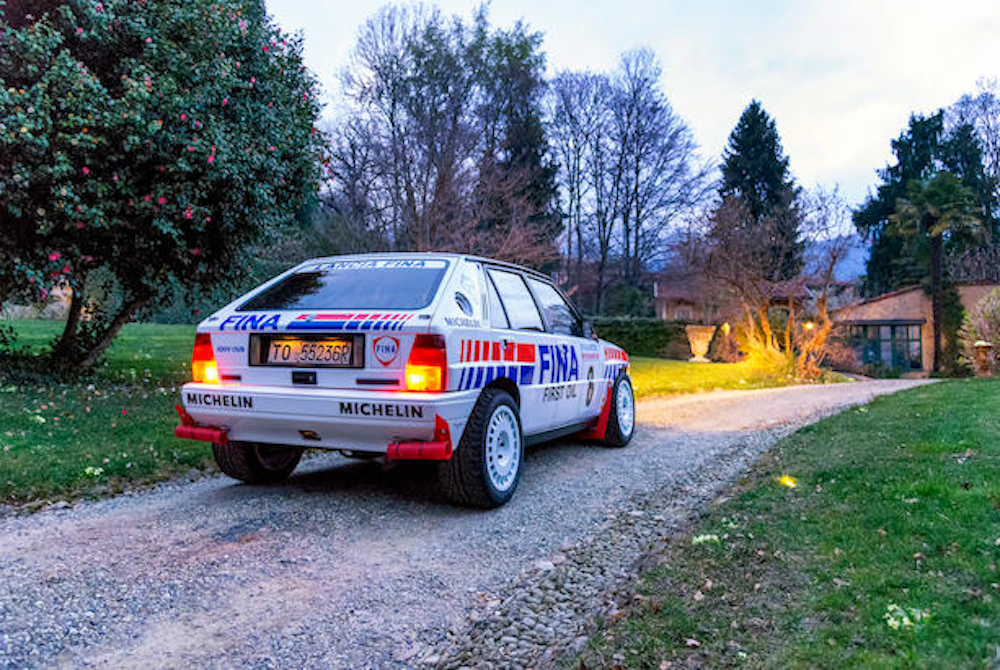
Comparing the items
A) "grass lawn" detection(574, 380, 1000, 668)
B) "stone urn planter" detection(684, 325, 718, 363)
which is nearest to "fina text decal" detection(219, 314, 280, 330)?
"grass lawn" detection(574, 380, 1000, 668)

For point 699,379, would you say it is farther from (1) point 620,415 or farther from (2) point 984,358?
(1) point 620,415

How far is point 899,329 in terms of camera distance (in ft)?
113

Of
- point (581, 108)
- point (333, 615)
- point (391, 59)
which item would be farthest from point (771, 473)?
point (581, 108)

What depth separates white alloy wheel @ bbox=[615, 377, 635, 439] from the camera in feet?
23.6

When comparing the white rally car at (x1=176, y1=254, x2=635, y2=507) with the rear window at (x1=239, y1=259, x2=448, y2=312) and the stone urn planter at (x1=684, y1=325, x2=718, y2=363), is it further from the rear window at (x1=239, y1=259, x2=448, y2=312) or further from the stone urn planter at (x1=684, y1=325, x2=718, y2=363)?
the stone urn planter at (x1=684, y1=325, x2=718, y2=363)

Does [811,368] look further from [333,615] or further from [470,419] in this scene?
[333,615]

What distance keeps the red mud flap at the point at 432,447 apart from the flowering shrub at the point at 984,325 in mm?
18706

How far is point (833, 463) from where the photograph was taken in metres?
5.49

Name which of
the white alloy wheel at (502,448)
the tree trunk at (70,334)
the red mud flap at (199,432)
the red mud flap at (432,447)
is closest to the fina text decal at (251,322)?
the red mud flap at (199,432)

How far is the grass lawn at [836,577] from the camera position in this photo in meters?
2.39

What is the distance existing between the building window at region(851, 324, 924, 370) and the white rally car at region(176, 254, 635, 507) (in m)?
33.1

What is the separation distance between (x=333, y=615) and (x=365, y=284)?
239cm

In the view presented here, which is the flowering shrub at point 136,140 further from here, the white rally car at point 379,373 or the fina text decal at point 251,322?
the fina text decal at point 251,322

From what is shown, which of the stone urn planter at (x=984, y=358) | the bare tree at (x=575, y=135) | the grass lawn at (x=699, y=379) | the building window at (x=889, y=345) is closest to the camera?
the grass lawn at (x=699, y=379)
